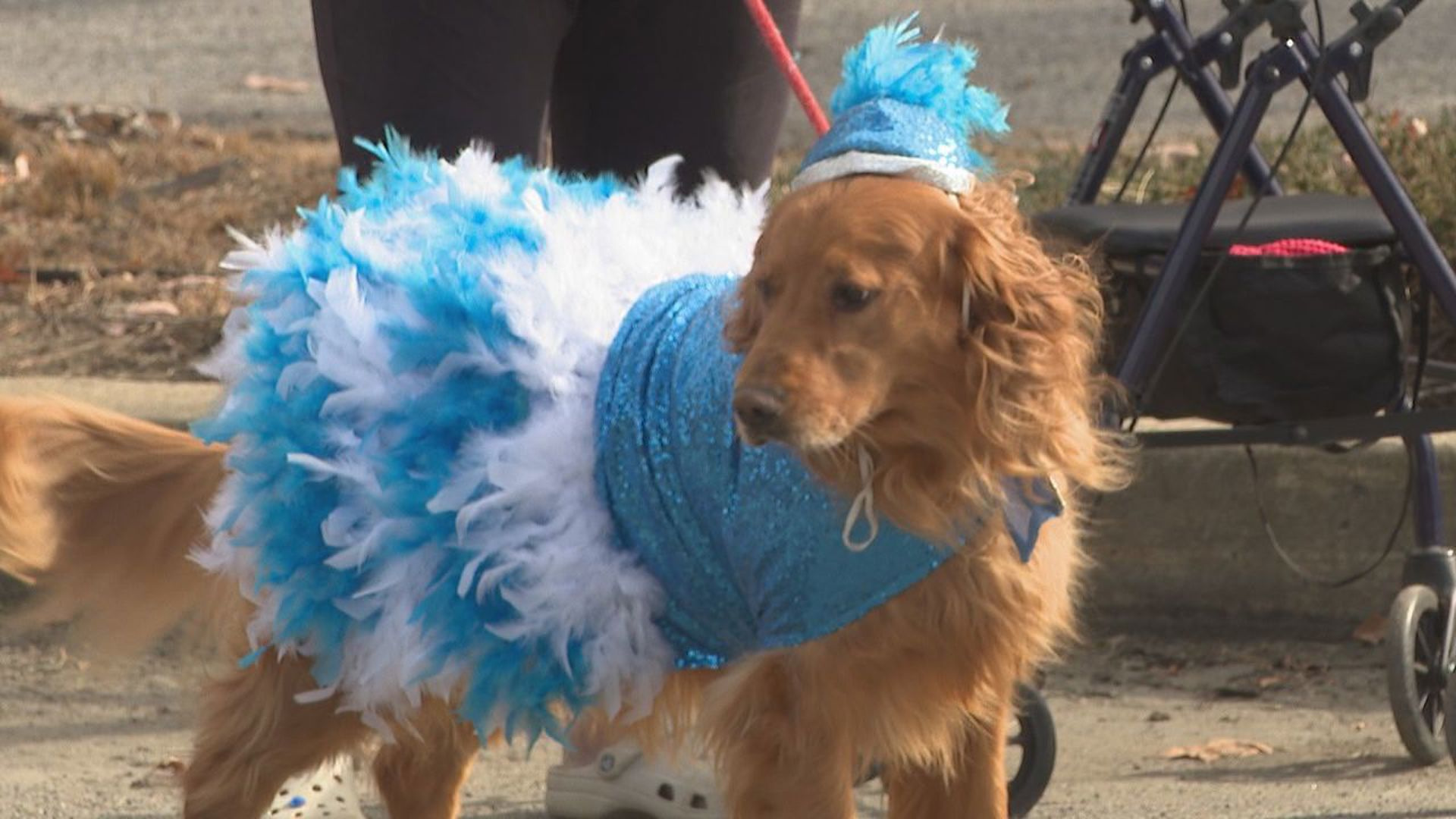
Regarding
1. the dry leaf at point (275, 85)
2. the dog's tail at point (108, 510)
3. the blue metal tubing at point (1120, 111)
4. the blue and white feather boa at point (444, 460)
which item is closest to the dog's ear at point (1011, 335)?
the blue and white feather boa at point (444, 460)

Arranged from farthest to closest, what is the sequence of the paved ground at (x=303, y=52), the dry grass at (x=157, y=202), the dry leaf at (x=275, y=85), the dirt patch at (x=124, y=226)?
the dry leaf at (x=275, y=85) < the paved ground at (x=303, y=52) < the dirt patch at (x=124, y=226) < the dry grass at (x=157, y=202)

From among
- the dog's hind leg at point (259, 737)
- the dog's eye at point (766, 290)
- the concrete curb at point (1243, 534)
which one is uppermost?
the dog's eye at point (766, 290)

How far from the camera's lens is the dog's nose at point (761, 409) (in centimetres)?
233

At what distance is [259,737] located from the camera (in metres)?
3.02

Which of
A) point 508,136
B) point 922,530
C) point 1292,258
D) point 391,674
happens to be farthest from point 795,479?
point 1292,258

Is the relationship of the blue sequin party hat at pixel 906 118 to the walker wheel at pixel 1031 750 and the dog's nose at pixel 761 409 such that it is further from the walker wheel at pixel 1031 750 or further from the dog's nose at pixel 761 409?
the walker wheel at pixel 1031 750

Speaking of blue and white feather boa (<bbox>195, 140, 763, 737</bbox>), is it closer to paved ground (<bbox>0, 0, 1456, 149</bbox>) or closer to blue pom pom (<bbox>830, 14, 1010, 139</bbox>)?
blue pom pom (<bbox>830, 14, 1010, 139</bbox>)

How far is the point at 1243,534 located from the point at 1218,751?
0.79 m

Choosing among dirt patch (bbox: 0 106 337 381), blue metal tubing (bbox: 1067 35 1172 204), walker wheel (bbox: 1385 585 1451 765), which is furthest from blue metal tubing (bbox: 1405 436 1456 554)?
dirt patch (bbox: 0 106 337 381)

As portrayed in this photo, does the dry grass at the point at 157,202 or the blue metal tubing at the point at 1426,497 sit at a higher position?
the blue metal tubing at the point at 1426,497

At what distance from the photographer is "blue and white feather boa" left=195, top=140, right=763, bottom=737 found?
9.18 feet

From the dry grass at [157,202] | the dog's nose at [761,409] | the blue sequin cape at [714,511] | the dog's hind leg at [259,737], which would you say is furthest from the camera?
the dry grass at [157,202]

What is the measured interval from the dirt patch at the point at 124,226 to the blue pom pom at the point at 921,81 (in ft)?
11.4

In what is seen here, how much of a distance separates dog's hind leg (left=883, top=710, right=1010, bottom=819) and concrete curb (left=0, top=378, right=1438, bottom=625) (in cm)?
187
